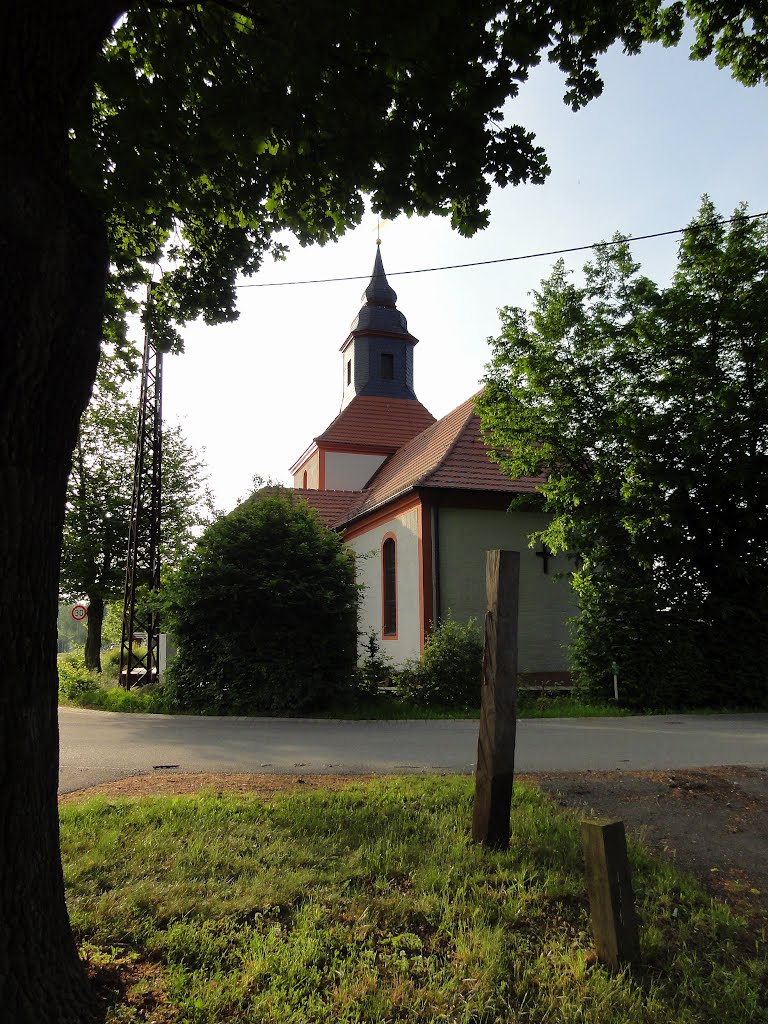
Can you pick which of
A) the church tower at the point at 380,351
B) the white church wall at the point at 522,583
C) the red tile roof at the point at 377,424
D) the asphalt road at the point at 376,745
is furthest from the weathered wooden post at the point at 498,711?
the church tower at the point at 380,351

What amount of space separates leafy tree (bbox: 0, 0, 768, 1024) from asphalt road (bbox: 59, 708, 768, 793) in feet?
15.3

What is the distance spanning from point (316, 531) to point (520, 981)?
434 inches

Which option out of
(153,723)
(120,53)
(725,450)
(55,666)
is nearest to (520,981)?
(55,666)

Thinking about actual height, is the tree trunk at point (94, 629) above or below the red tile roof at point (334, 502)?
below

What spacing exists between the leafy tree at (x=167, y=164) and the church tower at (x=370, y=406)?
2313 cm

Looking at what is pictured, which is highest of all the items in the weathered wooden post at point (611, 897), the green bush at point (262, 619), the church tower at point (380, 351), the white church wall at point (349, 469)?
the church tower at point (380, 351)

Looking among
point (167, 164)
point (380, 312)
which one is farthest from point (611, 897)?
point (380, 312)

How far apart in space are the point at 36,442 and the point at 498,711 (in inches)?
125

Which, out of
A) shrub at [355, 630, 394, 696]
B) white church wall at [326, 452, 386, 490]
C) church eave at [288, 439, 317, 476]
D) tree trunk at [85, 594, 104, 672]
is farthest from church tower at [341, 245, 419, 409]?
shrub at [355, 630, 394, 696]

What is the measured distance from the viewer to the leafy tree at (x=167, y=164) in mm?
2471

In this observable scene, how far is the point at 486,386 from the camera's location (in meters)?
15.8

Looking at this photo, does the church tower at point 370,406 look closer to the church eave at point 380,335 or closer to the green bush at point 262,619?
the church eave at point 380,335

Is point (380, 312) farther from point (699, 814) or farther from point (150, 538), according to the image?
point (699, 814)

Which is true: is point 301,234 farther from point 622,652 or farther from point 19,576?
point 622,652
